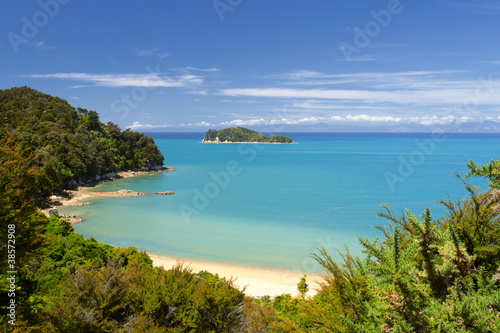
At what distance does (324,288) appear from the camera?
6.18m

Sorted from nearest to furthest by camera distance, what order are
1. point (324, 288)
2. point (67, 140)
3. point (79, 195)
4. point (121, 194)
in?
point (324, 288) < point (79, 195) < point (121, 194) < point (67, 140)

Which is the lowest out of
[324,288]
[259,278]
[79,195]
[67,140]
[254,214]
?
[259,278]

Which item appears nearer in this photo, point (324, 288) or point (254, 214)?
point (324, 288)

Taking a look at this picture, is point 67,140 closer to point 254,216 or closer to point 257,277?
point 254,216

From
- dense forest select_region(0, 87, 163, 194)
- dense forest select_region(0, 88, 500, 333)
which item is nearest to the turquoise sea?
dense forest select_region(0, 87, 163, 194)

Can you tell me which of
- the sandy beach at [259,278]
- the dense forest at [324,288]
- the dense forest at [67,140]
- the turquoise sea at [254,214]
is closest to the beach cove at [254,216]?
the turquoise sea at [254,214]

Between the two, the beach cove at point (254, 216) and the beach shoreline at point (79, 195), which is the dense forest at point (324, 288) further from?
the beach shoreline at point (79, 195)

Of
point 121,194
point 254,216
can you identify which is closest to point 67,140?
point 121,194

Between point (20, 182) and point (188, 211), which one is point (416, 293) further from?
point (188, 211)

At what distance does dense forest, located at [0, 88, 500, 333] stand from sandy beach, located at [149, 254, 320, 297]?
9.27 meters

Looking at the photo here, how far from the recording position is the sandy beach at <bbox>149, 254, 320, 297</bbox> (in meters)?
18.2

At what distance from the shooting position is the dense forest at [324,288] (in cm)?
404

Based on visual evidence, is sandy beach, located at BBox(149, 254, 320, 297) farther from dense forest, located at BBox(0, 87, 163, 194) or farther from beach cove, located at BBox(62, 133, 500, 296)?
dense forest, located at BBox(0, 87, 163, 194)

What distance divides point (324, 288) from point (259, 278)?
1463 cm
